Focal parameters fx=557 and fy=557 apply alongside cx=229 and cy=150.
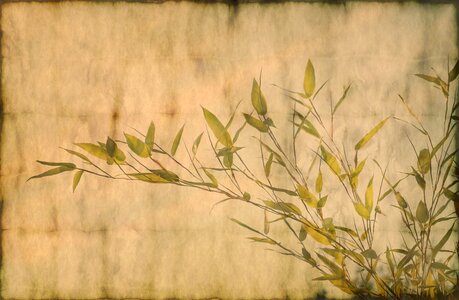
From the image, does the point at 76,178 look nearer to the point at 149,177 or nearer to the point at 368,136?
the point at 149,177

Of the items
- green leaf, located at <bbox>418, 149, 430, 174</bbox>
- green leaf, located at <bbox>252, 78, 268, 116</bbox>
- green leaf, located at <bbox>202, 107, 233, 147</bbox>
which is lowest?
green leaf, located at <bbox>418, 149, 430, 174</bbox>

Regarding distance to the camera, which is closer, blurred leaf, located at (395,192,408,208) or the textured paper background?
blurred leaf, located at (395,192,408,208)

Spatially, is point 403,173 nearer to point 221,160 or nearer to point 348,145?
point 348,145

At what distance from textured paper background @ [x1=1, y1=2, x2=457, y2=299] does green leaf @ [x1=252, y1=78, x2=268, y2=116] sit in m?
0.10

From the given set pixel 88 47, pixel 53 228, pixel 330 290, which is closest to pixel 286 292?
pixel 330 290

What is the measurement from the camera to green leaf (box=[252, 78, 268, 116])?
35.2 inches

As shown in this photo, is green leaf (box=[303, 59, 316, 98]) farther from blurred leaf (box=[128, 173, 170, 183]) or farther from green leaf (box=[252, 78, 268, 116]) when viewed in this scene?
blurred leaf (box=[128, 173, 170, 183])

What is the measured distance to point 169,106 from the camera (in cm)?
104

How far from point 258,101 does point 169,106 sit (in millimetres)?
199

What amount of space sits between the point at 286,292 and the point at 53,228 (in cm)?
45

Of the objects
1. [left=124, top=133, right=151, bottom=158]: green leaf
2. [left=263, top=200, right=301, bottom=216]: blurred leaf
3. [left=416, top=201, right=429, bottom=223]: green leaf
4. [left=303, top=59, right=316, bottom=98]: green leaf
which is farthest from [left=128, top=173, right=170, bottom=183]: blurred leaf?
[left=416, top=201, right=429, bottom=223]: green leaf

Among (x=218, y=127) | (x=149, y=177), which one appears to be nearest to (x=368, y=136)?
(x=218, y=127)

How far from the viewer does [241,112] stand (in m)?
1.03

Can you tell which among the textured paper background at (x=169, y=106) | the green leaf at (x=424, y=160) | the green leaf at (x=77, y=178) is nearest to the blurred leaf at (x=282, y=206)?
the textured paper background at (x=169, y=106)
